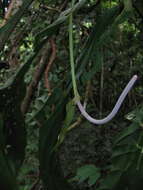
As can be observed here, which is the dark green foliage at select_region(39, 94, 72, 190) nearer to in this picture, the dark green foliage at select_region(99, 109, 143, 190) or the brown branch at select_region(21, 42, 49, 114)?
the dark green foliage at select_region(99, 109, 143, 190)

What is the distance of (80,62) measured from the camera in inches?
28.4

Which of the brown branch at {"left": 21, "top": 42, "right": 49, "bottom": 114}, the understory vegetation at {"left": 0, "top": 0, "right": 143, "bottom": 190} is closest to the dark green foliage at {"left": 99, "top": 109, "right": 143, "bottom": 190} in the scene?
the understory vegetation at {"left": 0, "top": 0, "right": 143, "bottom": 190}

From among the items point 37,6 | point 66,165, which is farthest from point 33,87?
point 66,165

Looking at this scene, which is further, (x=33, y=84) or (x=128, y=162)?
(x=33, y=84)

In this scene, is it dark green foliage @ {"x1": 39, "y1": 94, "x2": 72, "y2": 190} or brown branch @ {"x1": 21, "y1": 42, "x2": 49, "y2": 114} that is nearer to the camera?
dark green foliage @ {"x1": 39, "y1": 94, "x2": 72, "y2": 190}

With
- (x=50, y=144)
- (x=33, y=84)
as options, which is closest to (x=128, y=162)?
(x=50, y=144)

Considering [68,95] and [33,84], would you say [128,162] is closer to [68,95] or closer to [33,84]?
[68,95]

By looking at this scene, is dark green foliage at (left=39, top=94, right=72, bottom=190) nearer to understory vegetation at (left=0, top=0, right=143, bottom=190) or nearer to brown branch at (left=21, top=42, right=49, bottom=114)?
understory vegetation at (left=0, top=0, right=143, bottom=190)

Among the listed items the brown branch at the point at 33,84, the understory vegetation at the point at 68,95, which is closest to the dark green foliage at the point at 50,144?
the understory vegetation at the point at 68,95

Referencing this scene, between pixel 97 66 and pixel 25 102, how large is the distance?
0.28m

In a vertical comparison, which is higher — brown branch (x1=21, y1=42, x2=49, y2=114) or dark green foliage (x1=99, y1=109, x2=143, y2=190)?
brown branch (x1=21, y1=42, x2=49, y2=114)

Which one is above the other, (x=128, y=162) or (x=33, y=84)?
Answer: (x=33, y=84)

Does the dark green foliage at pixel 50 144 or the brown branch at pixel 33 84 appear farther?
the brown branch at pixel 33 84

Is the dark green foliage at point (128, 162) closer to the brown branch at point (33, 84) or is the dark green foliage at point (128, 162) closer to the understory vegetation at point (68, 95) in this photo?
the understory vegetation at point (68, 95)
